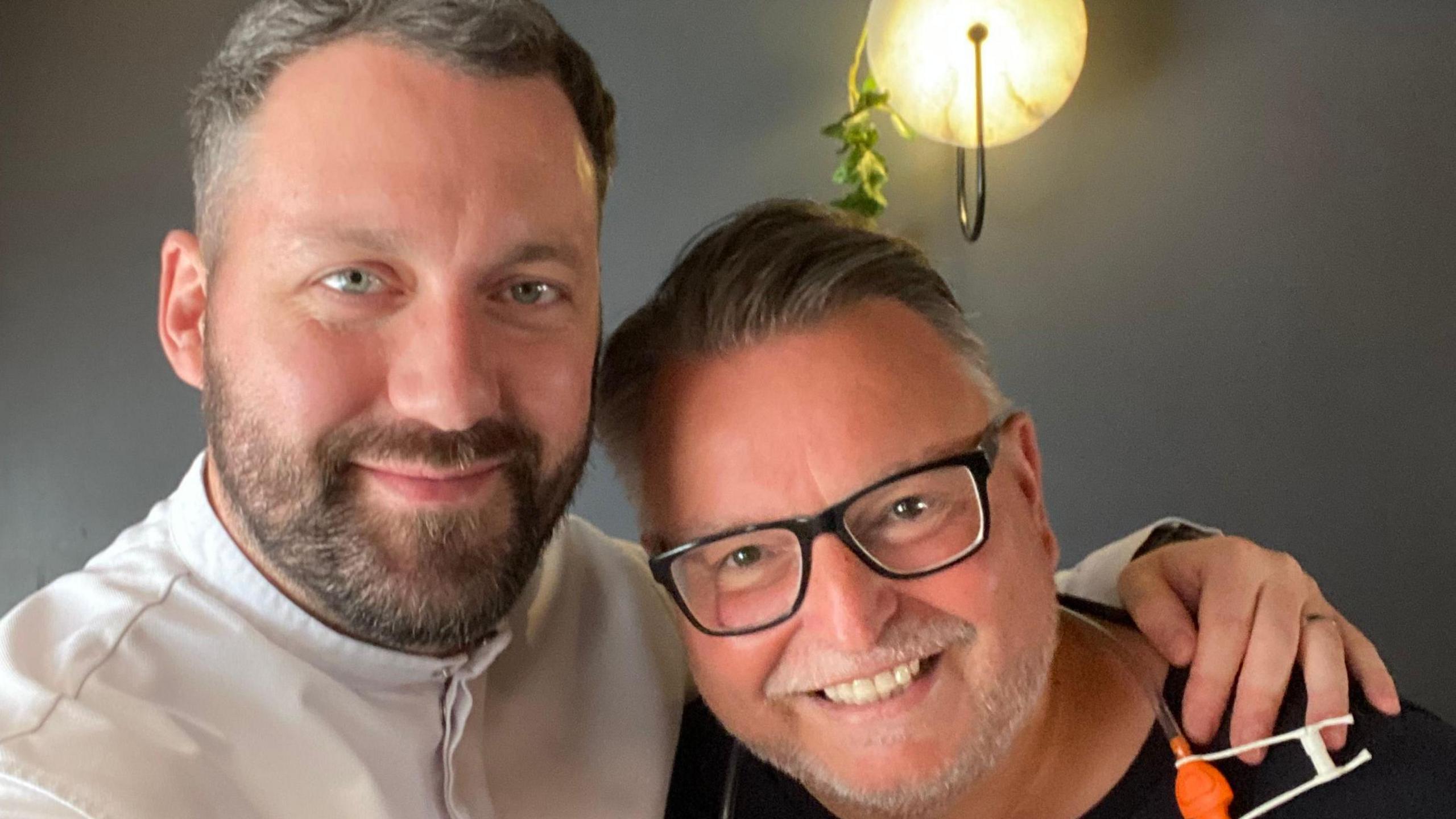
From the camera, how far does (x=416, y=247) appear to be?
2.89ft

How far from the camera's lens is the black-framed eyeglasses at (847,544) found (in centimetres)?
94

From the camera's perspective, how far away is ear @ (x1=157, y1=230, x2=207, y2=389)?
40.6 inches

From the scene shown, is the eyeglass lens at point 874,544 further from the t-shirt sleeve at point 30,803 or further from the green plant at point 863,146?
the green plant at point 863,146

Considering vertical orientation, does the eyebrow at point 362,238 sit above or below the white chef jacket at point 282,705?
above

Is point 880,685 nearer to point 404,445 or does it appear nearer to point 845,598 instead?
point 845,598

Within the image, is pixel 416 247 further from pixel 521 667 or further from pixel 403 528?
pixel 521 667

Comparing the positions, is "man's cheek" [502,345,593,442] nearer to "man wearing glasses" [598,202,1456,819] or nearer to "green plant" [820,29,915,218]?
"man wearing glasses" [598,202,1456,819]

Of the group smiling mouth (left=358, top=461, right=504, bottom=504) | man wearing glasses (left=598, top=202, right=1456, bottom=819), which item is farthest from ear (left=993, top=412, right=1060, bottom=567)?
smiling mouth (left=358, top=461, right=504, bottom=504)

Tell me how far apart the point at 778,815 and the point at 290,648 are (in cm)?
55

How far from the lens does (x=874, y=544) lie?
3.17 ft

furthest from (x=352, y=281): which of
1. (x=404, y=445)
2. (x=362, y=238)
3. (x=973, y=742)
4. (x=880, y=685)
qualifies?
(x=973, y=742)

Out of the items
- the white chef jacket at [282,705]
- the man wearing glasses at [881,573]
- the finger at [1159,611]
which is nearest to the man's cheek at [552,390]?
the man wearing glasses at [881,573]

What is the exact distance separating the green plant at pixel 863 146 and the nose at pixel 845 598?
3.74ft

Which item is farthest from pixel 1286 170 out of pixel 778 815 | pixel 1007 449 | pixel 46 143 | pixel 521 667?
pixel 46 143
